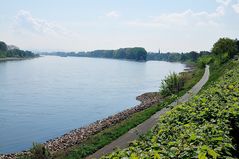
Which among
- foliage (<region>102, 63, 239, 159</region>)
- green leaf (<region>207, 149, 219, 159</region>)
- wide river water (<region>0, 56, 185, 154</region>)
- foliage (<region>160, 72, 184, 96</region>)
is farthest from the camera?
foliage (<region>160, 72, 184, 96</region>)

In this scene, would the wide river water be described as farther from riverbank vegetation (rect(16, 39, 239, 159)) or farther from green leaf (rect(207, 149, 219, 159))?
green leaf (rect(207, 149, 219, 159))

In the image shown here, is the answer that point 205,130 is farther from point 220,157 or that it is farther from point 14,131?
point 14,131

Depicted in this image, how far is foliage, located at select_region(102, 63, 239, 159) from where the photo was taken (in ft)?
16.2

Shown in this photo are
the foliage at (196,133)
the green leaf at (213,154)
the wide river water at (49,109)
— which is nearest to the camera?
the green leaf at (213,154)

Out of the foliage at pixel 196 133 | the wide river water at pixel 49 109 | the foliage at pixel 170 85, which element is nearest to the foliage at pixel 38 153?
the wide river water at pixel 49 109

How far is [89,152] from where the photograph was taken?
2073 centimetres

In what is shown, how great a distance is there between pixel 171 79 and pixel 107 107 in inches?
436

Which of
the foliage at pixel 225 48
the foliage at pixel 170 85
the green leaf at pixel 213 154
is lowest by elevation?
the foliage at pixel 170 85

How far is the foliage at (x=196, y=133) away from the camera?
4.93 m

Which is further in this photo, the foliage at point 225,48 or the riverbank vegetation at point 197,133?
the foliage at point 225,48

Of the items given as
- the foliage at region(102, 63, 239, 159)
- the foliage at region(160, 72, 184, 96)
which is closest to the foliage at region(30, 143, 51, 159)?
the foliage at region(102, 63, 239, 159)

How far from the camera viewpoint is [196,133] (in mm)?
5980

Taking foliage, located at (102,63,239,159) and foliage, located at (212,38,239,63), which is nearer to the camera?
foliage, located at (102,63,239,159)

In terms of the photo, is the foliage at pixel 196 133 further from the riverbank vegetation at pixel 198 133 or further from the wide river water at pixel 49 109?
the wide river water at pixel 49 109
